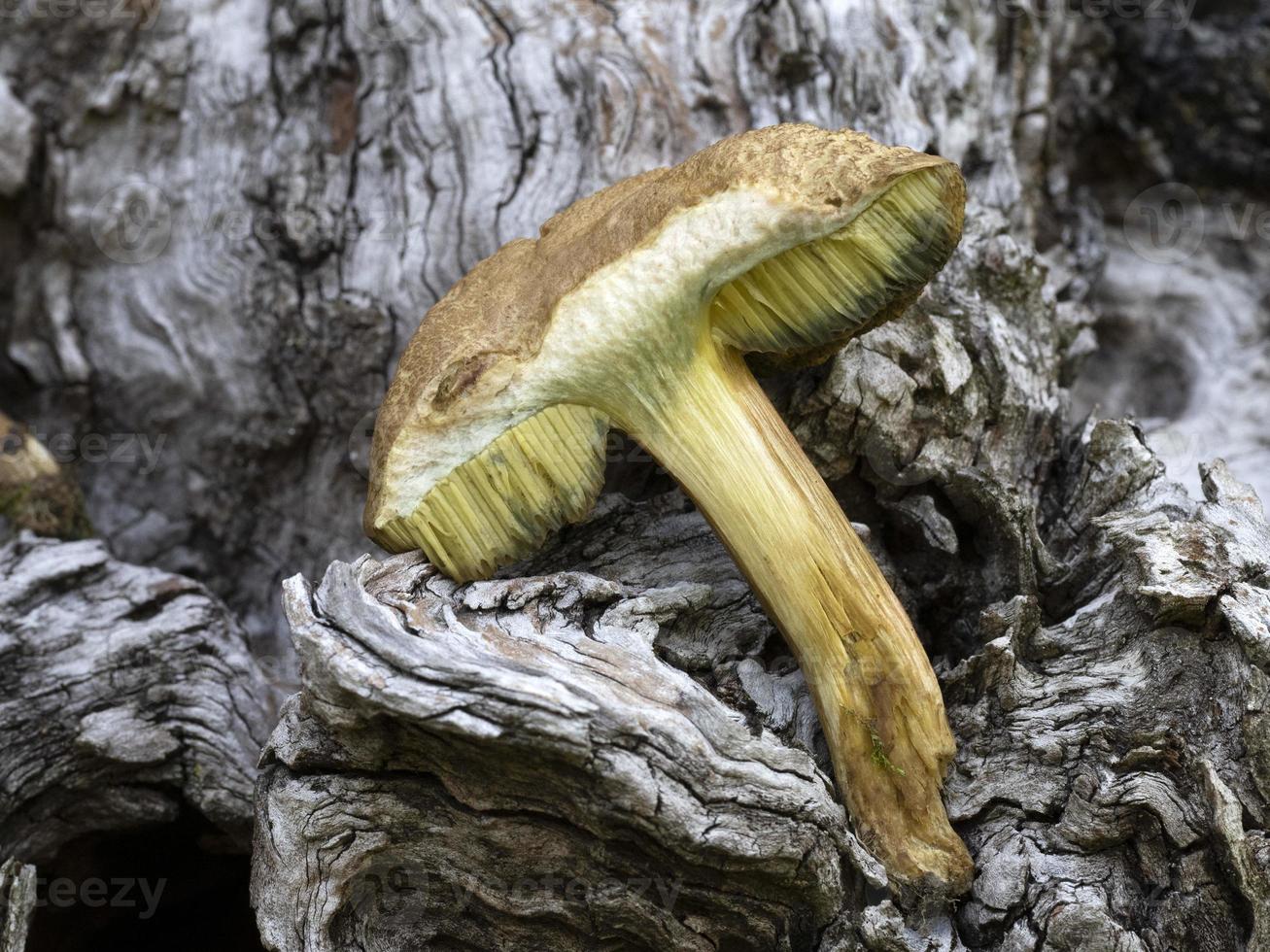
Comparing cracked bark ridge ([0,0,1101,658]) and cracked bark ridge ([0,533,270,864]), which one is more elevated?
cracked bark ridge ([0,0,1101,658])

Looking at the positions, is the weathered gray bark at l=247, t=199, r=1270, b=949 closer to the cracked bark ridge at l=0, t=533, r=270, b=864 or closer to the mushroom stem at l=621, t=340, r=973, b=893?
the mushroom stem at l=621, t=340, r=973, b=893

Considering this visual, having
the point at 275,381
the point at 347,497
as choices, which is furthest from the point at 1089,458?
the point at 275,381

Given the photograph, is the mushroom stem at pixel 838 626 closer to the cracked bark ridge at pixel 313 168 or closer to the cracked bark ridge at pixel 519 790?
the cracked bark ridge at pixel 519 790

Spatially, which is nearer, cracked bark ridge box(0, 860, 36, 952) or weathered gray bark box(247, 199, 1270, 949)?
weathered gray bark box(247, 199, 1270, 949)

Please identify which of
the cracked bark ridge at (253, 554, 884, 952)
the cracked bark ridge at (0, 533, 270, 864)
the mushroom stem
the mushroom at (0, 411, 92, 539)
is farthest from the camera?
the mushroom at (0, 411, 92, 539)

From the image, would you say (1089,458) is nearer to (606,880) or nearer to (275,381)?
(606,880)

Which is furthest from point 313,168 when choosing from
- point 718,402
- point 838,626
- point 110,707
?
point 838,626

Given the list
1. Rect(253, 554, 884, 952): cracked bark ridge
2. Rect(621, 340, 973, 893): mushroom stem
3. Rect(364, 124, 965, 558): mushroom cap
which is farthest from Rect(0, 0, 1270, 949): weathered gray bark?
Rect(364, 124, 965, 558): mushroom cap

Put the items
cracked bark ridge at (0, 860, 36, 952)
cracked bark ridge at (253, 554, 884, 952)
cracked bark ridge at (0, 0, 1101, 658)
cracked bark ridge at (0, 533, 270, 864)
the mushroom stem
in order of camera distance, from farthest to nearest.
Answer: cracked bark ridge at (0, 0, 1101, 658)
cracked bark ridge at (0, 533, 270, 864)
cracked bark ridge at (0, 860, 36, 952)
the mushroom stem
cracked bark ridge at (253, 554, 884, 952)
